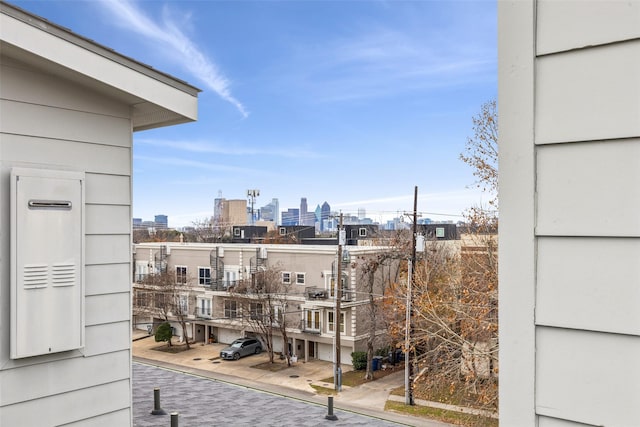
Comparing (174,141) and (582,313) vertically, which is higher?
(174,141)

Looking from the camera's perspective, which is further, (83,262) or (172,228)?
(172,228)

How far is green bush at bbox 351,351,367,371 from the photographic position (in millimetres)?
18547

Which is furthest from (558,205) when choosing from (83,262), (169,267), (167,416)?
(169,267)

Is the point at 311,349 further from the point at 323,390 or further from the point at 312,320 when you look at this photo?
the point at 323,390

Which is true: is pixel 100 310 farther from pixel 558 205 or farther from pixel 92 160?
pixel 558 205

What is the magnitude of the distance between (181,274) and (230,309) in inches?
150

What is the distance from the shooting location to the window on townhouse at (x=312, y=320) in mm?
20219

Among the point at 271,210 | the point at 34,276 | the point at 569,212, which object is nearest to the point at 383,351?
the point at 34,276

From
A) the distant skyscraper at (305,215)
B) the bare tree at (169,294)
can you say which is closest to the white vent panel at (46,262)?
the bare tree at (169,294)

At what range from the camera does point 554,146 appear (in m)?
1.16

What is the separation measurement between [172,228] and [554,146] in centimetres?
5177

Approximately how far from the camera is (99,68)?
9.69 ft

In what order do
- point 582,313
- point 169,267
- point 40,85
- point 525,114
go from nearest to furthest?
1. point 582,313
2. point 525,114
3. point 40,85
4. point 169,267

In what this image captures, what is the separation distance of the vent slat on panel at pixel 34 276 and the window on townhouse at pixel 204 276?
71.6 ft
